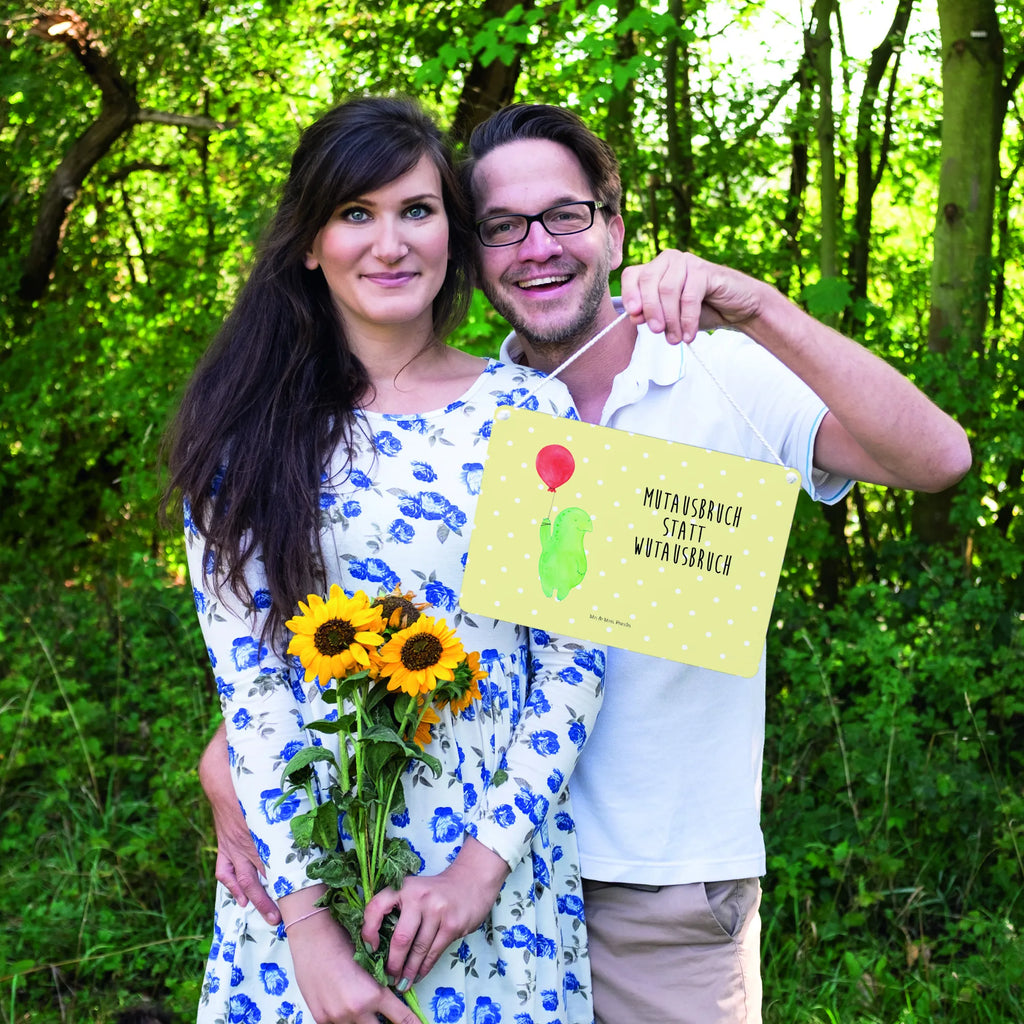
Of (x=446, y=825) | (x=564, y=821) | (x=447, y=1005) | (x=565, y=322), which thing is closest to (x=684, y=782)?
(x=564, y=821)

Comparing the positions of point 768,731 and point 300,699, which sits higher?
point 300,699

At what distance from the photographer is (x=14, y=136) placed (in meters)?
7.23

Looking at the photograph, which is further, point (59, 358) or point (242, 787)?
point (59, 358)

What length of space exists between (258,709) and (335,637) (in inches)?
11.6

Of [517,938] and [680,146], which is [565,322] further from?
[680,146]

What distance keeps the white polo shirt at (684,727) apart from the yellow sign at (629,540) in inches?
Result: 14.8

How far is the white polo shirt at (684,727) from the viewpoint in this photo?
1875 millimetres

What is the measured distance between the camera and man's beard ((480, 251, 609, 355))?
2.10m

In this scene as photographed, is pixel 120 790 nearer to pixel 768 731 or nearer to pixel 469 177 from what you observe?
pixel 768 731

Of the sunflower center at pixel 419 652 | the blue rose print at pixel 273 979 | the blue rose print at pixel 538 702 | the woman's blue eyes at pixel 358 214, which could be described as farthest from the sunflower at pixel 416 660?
the woman's blue eyes at pixel 358 214

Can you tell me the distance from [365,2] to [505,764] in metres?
5.18

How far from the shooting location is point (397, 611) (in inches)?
62.1

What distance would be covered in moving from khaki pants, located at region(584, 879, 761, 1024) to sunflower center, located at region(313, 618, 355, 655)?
731 mm

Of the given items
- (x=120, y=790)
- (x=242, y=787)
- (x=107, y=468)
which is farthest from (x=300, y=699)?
(x=107, y=468)
